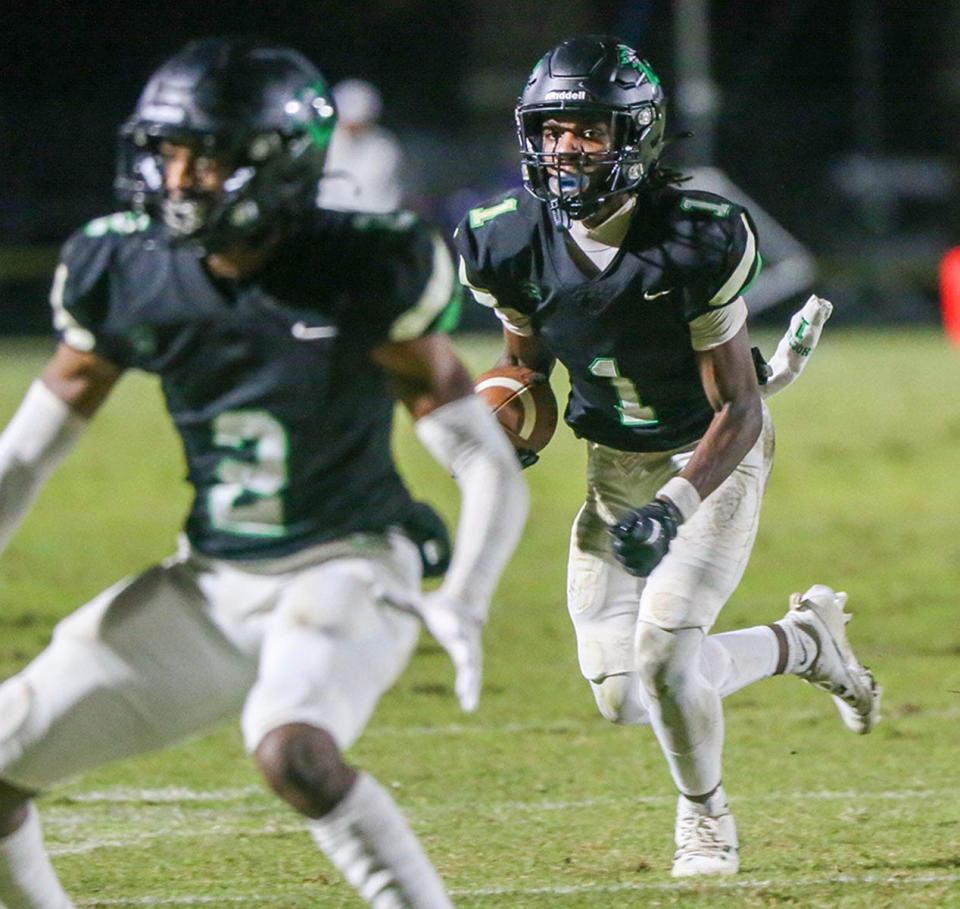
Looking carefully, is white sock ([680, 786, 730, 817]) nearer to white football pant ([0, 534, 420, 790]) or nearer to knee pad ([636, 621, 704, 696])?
knee pad ([636, 621, 704, 696])

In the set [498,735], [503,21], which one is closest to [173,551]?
[498,735]

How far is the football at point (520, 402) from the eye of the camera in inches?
176

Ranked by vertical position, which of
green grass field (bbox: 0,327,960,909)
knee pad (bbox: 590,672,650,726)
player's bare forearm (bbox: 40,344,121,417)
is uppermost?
player's bare forearm (bbox: 40,344,121,417)

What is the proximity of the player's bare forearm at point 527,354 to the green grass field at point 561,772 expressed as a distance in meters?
1.03

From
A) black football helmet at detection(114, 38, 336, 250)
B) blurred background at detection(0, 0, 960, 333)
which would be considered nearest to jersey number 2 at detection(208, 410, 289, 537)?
black football helmet at detection(114, 38, 336, 250)

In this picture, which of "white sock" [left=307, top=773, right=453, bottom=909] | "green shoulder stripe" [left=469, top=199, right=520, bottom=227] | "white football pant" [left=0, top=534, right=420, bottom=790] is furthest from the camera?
"green shoulder stripe" [left=469, top=199, right=520, bottom=227]

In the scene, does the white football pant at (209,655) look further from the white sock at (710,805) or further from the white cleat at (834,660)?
the white cleat at (834,660)

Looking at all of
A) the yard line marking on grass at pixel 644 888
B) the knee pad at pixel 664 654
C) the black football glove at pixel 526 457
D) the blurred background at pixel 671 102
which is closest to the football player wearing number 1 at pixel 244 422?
the yard line marking on grass at pixel 644 888

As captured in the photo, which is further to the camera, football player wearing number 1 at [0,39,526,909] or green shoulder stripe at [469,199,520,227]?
green shoulder stripe at [469,199,520,227]

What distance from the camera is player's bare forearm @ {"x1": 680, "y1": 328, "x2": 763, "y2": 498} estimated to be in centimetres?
411

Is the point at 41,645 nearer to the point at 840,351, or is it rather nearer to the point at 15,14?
the point at 840,351

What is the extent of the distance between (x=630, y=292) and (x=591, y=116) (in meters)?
0.38

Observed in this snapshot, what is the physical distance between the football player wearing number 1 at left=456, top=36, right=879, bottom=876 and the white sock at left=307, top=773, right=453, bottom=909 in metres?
1.07

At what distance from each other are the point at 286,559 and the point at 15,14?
1822 centimetres
